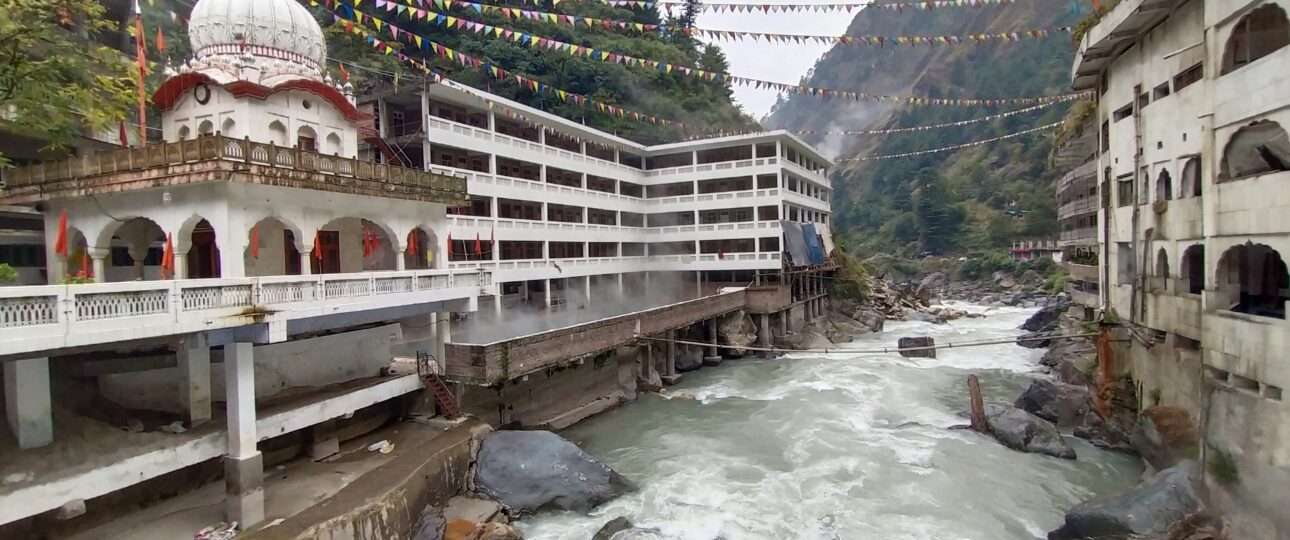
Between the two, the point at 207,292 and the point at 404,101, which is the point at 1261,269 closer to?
the point at 207,292

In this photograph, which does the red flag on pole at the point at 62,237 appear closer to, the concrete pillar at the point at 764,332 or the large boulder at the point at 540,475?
the large boulder at the point at 540,475

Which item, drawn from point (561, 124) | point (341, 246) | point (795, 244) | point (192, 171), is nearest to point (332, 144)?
point (341, 246)

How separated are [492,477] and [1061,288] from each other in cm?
6013

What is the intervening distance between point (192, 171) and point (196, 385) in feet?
14.8

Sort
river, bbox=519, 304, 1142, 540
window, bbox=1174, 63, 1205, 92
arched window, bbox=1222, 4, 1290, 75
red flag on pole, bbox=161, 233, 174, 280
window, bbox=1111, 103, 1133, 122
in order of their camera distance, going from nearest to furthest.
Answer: red flag on pole, bbox=161, 233, 174, 280
arched window, bbox=1222, 4, 1290, 75
river, bbox=519, 304, 1142, 540
window, bbox=1174, 63, 1205, 92
window, bbox=1111, 103, 1133, 122

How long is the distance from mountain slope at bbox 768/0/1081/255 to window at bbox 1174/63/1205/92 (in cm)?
5841

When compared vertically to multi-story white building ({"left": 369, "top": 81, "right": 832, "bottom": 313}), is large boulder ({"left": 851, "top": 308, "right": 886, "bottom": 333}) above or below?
below

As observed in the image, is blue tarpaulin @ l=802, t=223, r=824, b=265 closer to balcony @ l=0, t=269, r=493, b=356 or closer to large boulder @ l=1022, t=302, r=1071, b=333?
large boulder @ l=1022, t=302, r=1071, b=333

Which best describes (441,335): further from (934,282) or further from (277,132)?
(934,282)

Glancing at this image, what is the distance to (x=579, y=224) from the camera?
37594 millimetres

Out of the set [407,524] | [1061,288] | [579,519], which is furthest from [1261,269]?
[1061,288]

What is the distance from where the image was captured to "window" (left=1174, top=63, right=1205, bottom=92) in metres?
15.8

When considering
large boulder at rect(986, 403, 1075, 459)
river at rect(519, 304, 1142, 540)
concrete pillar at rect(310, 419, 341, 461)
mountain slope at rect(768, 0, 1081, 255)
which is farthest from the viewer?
mountain slope at rect(768, 0, 1081, 255)

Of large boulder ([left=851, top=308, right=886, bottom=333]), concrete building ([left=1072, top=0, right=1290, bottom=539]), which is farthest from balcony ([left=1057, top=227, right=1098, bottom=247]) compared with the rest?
concrete building ([left=1072, top=0, right=1290, bottom=539])
